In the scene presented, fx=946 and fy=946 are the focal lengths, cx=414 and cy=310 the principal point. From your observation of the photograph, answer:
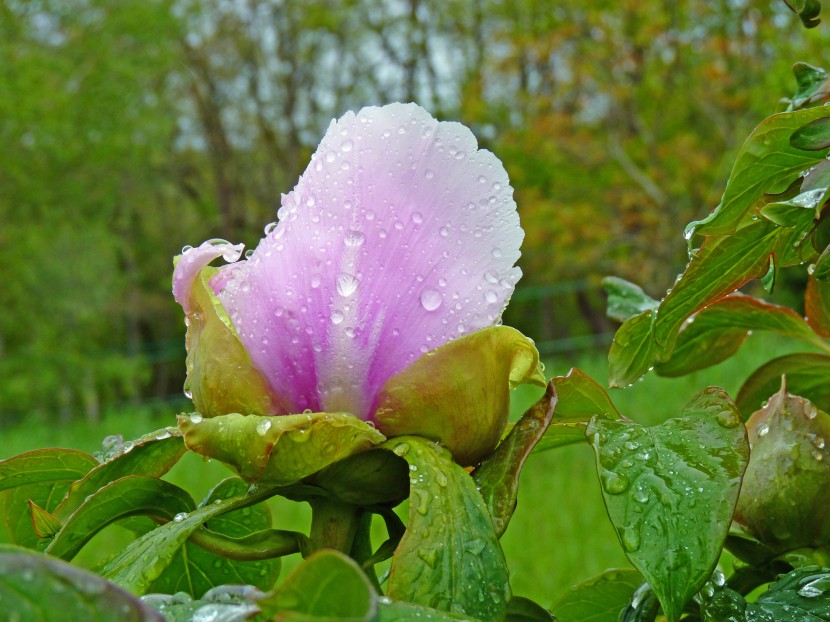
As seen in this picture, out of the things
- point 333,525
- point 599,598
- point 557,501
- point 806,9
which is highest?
point 806,9

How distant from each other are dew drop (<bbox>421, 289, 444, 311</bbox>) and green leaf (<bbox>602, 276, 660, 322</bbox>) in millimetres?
187

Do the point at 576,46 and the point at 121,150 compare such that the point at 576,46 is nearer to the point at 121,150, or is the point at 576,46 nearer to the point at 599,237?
the point at 599,237

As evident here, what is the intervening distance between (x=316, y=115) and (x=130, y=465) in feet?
34.0

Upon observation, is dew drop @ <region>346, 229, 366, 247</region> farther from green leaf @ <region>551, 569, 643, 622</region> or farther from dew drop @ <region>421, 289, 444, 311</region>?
green leaf @ <region>551, 569, 643, 622</region>

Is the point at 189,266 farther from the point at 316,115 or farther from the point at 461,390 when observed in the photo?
the point at 316,115

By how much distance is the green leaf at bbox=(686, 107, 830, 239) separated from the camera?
305mm

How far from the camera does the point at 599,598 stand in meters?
0.41

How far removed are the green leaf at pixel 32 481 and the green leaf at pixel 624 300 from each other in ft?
0.84

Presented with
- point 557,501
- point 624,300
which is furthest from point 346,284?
point 557,501

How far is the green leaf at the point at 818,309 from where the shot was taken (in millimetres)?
425

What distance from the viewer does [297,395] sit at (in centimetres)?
30

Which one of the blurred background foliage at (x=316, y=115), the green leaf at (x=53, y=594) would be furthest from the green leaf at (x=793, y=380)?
the blurred background foliage at (x=316, y=115)

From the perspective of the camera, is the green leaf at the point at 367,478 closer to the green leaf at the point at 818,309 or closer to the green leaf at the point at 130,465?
the green leaf at the point at 130,465

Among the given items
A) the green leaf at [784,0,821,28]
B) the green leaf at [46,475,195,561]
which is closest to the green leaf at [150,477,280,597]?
the green leaf at [46,475,195,561]
